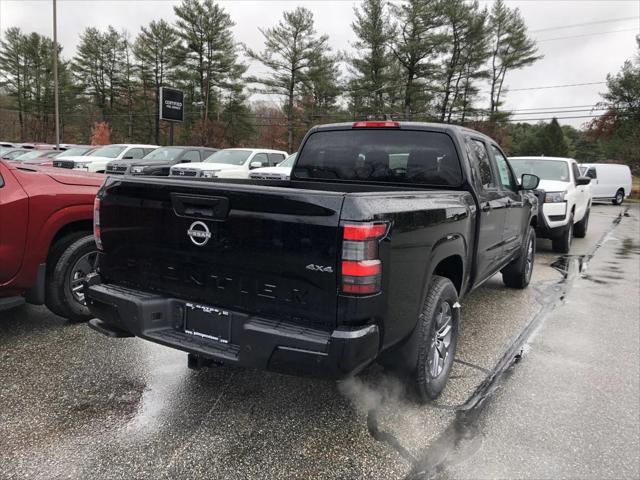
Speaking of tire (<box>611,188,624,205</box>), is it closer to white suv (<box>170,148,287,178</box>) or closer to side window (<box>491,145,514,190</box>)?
white suv (<box>170,148,287,178</box>)

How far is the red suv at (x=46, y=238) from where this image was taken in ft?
12.1

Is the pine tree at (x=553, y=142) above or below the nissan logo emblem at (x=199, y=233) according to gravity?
above

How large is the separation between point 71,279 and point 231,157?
11.7m

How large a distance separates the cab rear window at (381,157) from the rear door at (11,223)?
7.38 feet

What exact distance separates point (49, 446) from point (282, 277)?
5.33 ft

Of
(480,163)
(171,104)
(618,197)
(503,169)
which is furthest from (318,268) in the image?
(171,104)

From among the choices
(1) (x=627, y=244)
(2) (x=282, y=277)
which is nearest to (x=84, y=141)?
(1) (x=627, y=244)

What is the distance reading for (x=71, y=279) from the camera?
4188 mm

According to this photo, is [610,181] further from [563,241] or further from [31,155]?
[31,155]

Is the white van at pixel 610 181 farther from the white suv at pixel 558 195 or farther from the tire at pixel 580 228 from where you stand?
the white suv at pixel 558 195

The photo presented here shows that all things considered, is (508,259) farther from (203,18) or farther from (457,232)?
(203,18)

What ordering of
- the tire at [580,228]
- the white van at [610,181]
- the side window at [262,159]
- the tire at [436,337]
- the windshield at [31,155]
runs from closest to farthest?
the tire at [436,337] < the tire at [580,228] < the side window at [262,159] < the windshield at [31,155] < the white van at [610,181]

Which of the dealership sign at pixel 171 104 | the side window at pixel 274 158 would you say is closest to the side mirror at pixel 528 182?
the side window at pixel 274 158

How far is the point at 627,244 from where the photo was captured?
11359 mm
